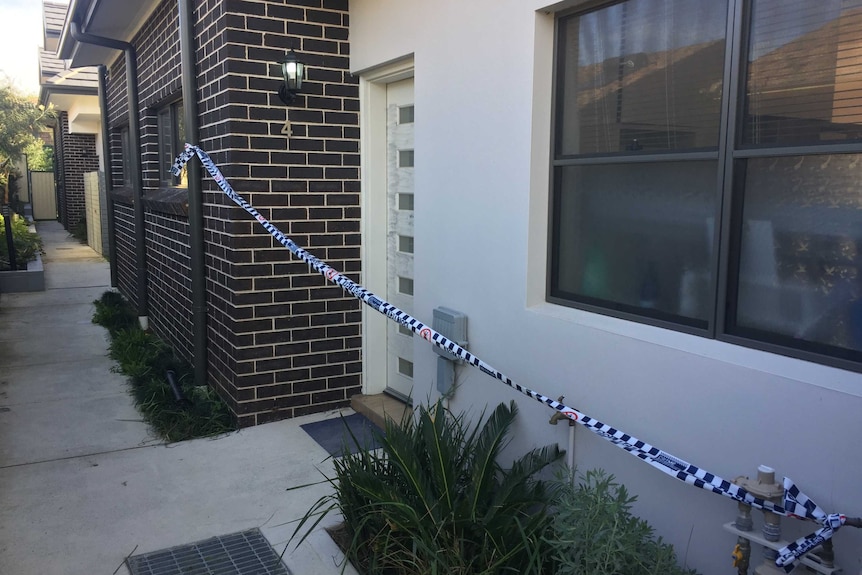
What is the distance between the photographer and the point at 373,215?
5.77 m

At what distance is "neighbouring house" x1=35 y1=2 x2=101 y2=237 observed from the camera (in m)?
15.2

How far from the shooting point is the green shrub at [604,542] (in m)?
2.74

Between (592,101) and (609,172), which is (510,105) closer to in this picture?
(592,101)

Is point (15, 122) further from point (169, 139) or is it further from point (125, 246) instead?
point (169, 139)

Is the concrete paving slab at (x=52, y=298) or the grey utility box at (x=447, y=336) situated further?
the concrete paving slab at (x=52, y=298)

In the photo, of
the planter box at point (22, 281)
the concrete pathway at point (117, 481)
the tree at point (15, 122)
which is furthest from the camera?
the tree at point (15, 122)

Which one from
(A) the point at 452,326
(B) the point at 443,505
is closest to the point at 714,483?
(B) the point at 443,505

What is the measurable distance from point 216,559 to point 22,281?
10199 mm

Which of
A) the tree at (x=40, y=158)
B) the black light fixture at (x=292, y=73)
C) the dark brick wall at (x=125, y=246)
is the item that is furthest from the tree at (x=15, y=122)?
the black light fixture at (x=292, y=73)

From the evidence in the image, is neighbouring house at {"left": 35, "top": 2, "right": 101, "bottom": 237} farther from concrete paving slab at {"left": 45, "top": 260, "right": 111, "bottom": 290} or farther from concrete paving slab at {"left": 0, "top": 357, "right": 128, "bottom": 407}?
concrete paving slab at {"left": 0, "top": 357, "right": 128, "bottom": 407}

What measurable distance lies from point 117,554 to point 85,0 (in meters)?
6.58

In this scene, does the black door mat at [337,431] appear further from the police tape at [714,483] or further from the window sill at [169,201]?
the window sill at [169,201]

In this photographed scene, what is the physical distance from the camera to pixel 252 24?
17.2 ft

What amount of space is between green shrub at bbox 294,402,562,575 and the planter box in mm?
10315
